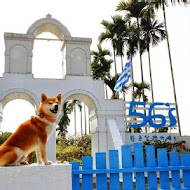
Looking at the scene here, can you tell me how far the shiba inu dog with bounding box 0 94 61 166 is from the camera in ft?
11.9

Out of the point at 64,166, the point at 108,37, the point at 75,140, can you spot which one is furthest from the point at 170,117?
the point at 75,140

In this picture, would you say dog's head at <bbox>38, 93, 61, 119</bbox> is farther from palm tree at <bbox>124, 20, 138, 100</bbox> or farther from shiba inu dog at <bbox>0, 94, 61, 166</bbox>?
palm tree at <bbox>124, 20, 138, 100</bbox>

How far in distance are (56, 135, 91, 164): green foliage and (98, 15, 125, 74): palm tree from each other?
31.1ft

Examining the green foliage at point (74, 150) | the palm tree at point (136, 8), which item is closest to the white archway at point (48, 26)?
the palm tree at point (136, 8)

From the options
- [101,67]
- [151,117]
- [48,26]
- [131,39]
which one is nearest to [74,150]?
[101,67]

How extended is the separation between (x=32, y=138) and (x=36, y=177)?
0.57m

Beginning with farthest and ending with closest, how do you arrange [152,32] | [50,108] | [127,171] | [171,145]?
1. [152,32]
2. [171,145]
3. [127,171]
4. [50,108]

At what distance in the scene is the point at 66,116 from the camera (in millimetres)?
40250

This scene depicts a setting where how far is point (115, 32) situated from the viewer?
23.1m

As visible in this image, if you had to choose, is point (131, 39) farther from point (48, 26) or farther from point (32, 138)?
point (32, 138)

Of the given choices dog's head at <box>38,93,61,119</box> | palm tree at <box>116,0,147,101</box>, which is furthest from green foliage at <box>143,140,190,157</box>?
palm tree at <box>116,0,147,101</box>

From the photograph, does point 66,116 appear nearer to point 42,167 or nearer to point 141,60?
point 141,60

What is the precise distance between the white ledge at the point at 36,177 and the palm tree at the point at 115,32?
1948 centimetres

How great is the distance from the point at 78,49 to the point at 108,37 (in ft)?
43.8
